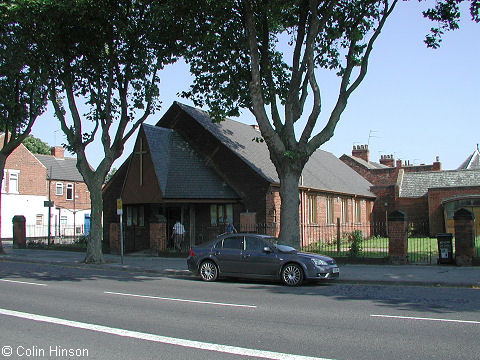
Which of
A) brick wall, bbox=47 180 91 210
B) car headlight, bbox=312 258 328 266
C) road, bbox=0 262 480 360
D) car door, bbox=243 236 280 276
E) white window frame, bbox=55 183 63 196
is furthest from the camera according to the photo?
white window frame, bbox=55 183 63 196

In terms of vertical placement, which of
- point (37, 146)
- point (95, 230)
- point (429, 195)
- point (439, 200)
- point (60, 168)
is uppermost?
point (37, 146)

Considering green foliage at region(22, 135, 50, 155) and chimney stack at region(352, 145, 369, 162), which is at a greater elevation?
green foliage at region(22, 135, 50, 155)

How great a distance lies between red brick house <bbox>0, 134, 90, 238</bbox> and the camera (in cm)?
4419

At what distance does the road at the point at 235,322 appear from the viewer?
6.48 m

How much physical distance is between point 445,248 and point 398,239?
1695 mm

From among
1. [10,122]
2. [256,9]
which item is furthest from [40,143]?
[256,9]

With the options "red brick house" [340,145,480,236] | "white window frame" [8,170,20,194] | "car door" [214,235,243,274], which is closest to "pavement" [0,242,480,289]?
"car door" [214,235,243,274]

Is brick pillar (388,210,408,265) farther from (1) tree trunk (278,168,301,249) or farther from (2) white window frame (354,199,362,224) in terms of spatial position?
(2) white window frame (354,199,362,224)

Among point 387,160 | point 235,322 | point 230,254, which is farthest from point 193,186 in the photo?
point 387,160

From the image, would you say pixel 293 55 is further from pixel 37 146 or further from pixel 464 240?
pixel 37 146

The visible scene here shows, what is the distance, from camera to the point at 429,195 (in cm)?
3594

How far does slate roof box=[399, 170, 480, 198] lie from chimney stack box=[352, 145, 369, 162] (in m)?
12.3

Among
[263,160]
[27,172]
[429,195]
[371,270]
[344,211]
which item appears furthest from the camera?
[27,172]

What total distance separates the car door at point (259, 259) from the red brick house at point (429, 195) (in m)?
20.7
